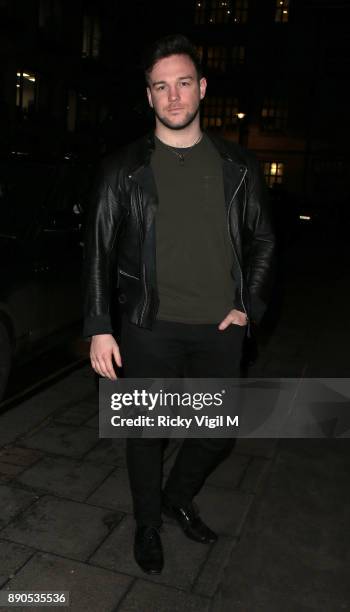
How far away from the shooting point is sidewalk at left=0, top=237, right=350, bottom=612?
8.58ft

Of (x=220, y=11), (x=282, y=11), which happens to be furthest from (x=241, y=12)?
(x=282, y=11)

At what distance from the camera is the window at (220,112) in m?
34.7

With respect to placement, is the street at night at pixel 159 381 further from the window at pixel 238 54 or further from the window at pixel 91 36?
the window at pixel 238 54

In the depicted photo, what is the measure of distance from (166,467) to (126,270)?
1581mm

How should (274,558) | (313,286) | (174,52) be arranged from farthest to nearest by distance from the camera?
(313,286) < (274,558) < (174,52)

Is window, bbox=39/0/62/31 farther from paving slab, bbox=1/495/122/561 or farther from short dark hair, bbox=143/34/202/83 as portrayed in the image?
paving slab, bbox=1/495/122/561

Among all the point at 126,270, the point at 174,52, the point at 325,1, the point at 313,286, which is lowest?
the point at 313,286

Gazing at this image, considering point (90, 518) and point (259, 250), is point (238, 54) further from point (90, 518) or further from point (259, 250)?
point (90, 518)

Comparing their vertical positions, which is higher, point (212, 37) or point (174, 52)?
point (212, 37)

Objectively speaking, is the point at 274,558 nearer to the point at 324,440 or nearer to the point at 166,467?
the point at 166,467

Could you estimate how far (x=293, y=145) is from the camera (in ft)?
112

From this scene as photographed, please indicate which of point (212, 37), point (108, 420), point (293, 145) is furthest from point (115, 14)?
point (108, 420)

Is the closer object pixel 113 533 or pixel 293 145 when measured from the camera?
pixel 113 533

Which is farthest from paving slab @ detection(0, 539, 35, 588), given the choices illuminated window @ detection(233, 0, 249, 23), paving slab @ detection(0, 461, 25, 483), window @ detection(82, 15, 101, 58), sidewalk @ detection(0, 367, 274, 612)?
illuminated window @ detection(233, 0, 249, 23)
